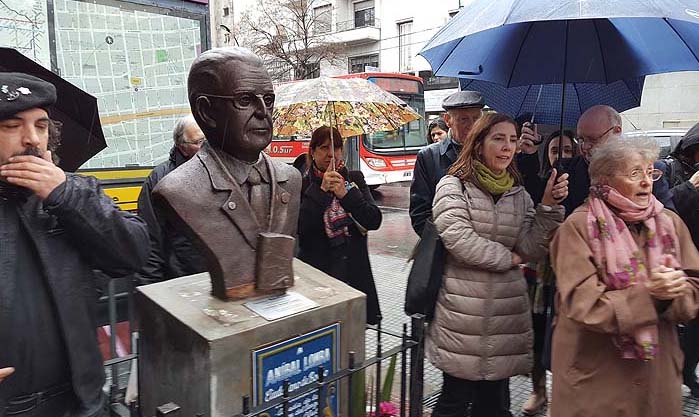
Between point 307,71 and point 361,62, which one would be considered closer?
point 307,71

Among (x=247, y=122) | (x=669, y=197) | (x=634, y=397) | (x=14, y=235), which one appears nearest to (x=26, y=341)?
(x=14, y=235)

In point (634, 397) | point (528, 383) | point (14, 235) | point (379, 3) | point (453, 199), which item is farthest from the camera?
point (379, 3)

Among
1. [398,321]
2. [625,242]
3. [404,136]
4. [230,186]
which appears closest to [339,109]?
[230,186]

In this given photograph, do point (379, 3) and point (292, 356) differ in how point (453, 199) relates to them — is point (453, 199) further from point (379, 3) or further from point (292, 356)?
point (379, 3)

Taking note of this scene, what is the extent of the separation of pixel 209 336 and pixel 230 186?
0.50 metres

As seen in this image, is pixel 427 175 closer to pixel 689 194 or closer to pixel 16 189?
pixel 689 194

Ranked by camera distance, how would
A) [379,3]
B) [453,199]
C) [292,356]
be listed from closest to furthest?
[292,356] < [453,199] < [379,3]

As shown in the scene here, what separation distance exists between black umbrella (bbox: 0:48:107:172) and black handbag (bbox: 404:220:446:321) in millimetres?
1433

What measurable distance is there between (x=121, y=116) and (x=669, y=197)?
357 centimetres

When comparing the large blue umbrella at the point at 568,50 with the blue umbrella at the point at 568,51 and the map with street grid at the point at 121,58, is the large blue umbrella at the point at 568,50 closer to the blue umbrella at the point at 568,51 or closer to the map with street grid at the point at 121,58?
the blue umbrella at the point at 568,51

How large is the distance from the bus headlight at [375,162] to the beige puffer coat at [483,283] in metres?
10.1

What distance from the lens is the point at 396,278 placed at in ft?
20.9

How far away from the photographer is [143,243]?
5.32 ft

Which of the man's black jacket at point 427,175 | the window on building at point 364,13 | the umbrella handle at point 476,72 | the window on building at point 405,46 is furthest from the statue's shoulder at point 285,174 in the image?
the window on building at point 364,13
